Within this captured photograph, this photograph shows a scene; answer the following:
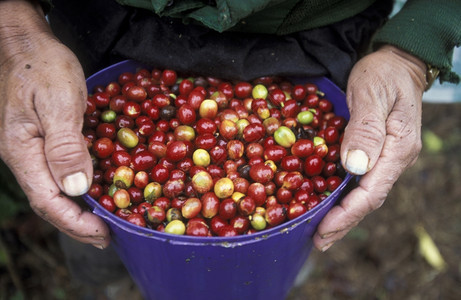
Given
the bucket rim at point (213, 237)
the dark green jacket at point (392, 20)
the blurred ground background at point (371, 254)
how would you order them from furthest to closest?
the blurred ground background at point (371, 254), the dark green jacket at point (392, 20), the bucket rim at point (213, 237)

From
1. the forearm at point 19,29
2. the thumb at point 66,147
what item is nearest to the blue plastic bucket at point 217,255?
the thumb at point 66,147

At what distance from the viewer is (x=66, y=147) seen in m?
1.86

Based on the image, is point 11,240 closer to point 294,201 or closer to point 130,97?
point 130,97

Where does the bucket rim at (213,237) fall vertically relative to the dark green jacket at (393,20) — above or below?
below

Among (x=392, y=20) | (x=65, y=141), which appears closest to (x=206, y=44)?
(x=65, y=141)

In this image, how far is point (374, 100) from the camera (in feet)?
7.11

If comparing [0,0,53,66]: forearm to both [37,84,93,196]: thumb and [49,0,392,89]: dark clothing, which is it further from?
[37,84,93,196]: thumb

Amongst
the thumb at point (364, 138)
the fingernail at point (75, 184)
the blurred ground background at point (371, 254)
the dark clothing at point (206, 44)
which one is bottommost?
the blurred ground background at point (371, 254)

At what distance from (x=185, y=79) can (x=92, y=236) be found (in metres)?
1.06

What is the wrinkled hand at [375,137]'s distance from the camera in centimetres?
201

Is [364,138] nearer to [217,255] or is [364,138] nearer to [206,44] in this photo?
[217,255]

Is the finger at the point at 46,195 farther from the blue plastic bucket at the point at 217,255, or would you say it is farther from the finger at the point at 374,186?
the finger at the point at 374,186

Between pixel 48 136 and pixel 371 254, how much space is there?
3097 millimetres

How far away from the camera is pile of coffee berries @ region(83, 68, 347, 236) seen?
2.02 meters
